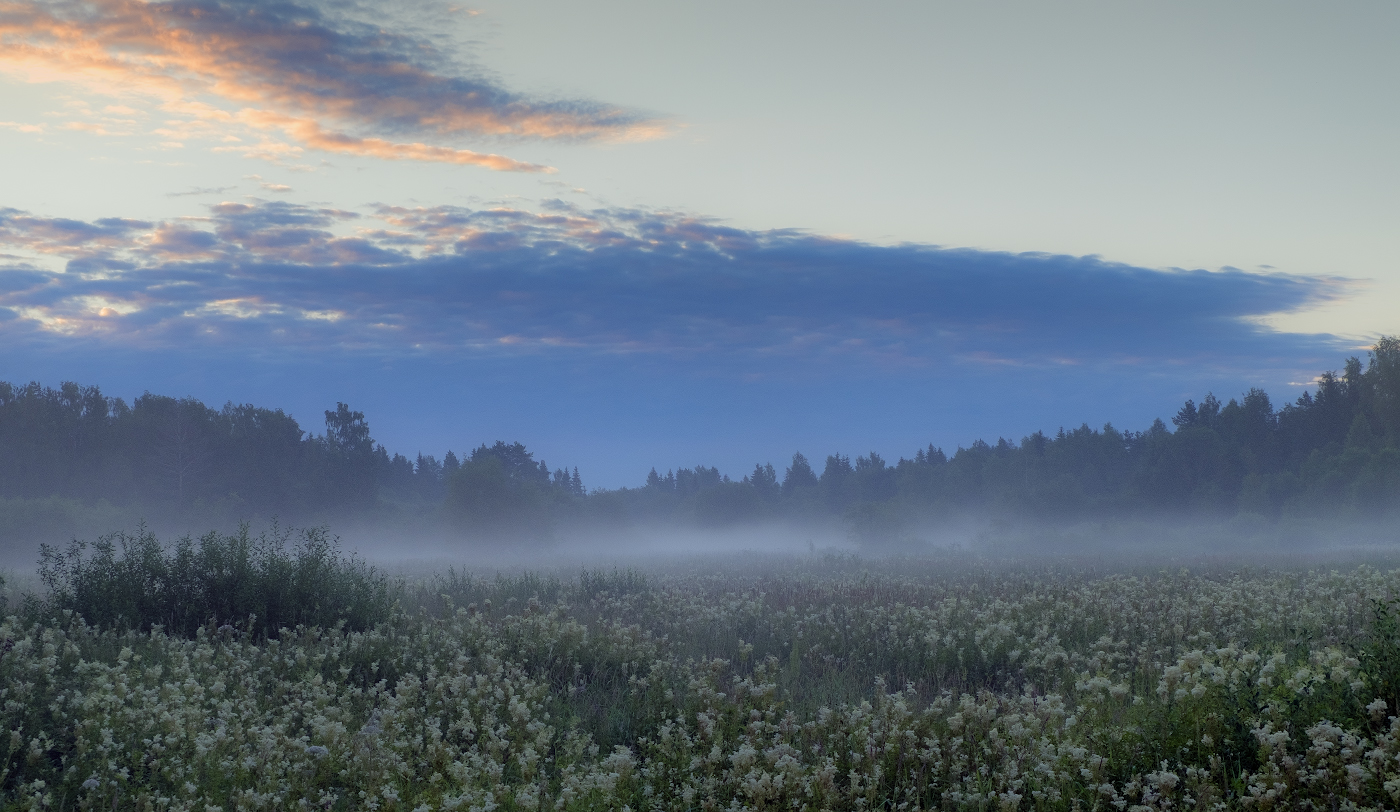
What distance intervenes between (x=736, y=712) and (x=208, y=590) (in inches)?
351

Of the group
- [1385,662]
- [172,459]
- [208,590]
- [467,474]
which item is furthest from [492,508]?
[1385,662]

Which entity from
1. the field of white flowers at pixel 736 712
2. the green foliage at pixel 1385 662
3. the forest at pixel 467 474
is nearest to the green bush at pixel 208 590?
the field of white flowers at pixel 736 712

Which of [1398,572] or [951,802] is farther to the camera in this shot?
[1398,572]

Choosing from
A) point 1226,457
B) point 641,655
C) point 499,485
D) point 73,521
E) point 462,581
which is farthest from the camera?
point 1226,457

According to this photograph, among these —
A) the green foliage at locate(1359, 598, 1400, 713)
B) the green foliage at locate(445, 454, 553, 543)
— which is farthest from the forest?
the green foliage at locate(1359, 598, 1400, 713)

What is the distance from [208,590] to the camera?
12312 mm

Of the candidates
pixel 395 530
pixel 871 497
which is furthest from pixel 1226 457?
pixel 395 530

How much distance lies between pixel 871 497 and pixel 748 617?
406 ft

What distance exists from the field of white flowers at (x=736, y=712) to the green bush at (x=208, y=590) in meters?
0.43

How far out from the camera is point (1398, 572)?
13.8 m

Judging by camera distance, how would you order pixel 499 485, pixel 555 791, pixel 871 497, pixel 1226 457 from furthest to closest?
pixel 871 497, pixel 1226 457, pixel 499 485, pixel 555 791

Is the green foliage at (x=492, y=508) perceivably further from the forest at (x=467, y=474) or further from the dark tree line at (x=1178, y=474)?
the dark tree line at (x=1178, y=474)

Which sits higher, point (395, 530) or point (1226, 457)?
point (1226, 457)

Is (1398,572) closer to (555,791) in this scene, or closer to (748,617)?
(748,617)
